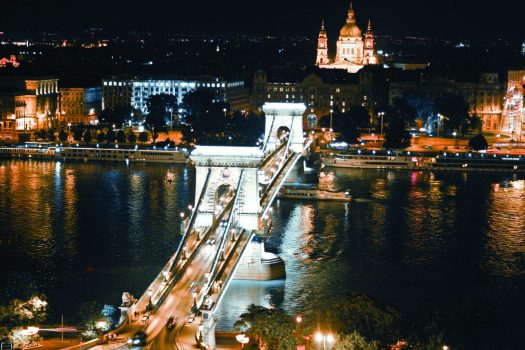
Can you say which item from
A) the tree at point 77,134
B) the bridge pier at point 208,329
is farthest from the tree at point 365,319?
the tree at point 77,134

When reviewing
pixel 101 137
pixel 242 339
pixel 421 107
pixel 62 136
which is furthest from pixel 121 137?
pixel 242 339

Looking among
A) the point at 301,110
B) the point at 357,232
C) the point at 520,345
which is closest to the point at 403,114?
the point at 301,110

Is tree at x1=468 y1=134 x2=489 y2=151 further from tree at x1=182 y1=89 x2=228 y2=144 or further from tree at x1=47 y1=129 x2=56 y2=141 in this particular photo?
tree at x1=47 y1=129 x2=56 y2=141

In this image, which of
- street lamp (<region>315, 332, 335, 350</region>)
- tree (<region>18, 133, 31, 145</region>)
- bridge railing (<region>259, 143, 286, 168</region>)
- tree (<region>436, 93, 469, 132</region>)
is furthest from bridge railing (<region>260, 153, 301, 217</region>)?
tree (<region>436, 93, 469, 132</region>)

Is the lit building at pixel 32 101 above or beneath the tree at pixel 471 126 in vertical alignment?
above

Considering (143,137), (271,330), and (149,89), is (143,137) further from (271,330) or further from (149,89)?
(271,330)

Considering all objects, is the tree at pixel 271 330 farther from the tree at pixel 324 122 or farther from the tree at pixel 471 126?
the tree at pixel 471 126
